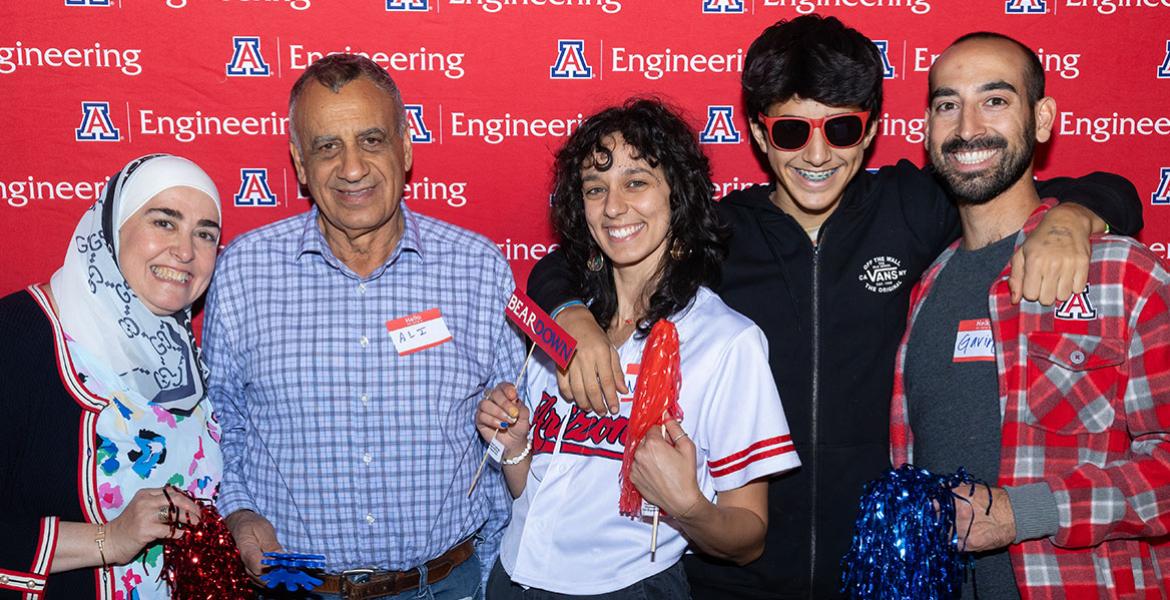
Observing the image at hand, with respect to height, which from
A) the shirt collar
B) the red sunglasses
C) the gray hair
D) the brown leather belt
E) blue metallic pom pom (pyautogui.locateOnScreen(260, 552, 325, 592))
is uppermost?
the gray hair

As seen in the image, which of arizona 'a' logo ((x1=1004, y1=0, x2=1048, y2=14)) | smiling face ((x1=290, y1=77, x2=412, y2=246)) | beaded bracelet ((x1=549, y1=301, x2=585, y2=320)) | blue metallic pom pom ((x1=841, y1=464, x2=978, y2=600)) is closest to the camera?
blue metallic pom pom ((x1=841, y1=464, x2=978, y2=600))

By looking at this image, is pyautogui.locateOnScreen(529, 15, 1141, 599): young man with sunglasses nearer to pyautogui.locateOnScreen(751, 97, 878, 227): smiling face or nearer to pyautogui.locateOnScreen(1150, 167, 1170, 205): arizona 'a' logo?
pyautogui.locateOnScreen(751, 97, 878, 227): smiling face

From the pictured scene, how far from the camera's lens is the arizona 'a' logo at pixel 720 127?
3.55 m

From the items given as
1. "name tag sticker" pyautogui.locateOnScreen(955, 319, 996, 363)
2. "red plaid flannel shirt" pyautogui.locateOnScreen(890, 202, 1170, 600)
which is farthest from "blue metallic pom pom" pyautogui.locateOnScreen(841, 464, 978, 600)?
→ "name tag sticker" pyautogui.locateOnScreen(955, 319, 996, 363)

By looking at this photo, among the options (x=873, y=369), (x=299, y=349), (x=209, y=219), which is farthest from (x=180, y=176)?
(x=873, y=369)

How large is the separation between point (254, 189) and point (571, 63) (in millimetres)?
1330

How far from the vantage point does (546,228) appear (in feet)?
11.9

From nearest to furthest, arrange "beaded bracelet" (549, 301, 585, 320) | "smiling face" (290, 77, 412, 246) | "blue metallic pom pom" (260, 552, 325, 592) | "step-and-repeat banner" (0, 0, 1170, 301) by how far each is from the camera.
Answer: "blue metallic pom pom" (260, 552, 325, 592) → "beaded bracelet" (549, 301, 585, 320) → "smiling face" (290, 77, 412, 246) → "step-and-repeat banner" (0, 0, 1170, 301)

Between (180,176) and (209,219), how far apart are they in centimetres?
15

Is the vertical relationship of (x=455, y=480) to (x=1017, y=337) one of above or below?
below

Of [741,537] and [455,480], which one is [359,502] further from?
[741,537]

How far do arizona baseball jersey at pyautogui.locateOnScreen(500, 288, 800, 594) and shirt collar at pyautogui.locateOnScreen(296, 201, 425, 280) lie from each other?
793mm

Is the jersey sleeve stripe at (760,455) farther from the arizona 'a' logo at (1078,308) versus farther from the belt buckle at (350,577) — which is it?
the belt buckle at (350,577)

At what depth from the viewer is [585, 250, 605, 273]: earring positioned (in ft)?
9.39
